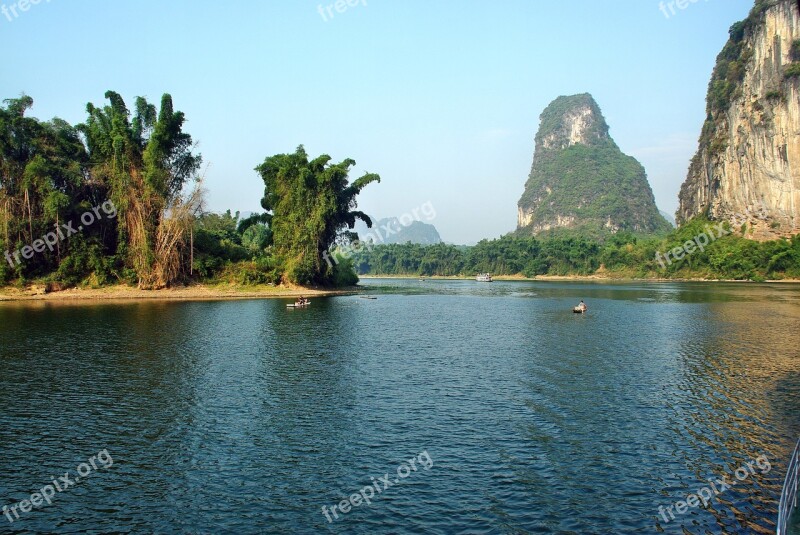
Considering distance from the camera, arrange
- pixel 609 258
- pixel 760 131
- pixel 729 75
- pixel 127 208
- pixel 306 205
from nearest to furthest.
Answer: pixel 127 208, pixel 306 205, pixel 760 131, pixel 729 75, pixel 609 258

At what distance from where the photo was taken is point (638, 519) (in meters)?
10.9

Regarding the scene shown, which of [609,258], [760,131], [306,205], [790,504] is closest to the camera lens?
[790,504]

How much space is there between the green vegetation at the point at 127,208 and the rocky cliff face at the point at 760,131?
310ft

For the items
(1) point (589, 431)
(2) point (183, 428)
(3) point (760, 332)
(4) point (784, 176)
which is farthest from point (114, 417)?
(4) point (784, 176)

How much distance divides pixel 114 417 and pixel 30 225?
173 ft

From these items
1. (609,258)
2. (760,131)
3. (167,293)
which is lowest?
(167,293)

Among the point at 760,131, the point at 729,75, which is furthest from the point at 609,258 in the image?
the point at 729,75

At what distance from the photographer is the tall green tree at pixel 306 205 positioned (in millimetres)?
70312

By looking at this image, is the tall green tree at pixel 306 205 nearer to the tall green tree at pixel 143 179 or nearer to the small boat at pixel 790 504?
the tall green tree at pixel 143 179

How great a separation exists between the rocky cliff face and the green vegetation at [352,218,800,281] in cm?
717

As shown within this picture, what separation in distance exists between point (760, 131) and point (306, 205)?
105099mm

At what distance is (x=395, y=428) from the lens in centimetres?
1595

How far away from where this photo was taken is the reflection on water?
11.2m

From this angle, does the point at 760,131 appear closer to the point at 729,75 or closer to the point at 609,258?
the point at 729,75
